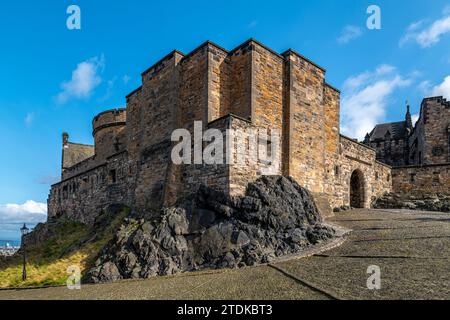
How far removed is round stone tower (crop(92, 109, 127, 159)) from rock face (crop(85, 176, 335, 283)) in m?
13.5

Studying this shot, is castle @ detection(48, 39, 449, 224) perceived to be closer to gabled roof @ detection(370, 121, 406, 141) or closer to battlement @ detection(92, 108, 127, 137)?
battlement @ detection(92, 108, 127, 137)

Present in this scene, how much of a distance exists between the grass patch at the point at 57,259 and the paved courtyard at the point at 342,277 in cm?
188

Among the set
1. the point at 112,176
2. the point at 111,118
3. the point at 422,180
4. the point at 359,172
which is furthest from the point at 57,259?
the point at 422,180

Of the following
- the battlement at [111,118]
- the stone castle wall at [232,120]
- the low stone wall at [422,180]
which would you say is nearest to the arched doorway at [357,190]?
the stone castle wall at [232,120]

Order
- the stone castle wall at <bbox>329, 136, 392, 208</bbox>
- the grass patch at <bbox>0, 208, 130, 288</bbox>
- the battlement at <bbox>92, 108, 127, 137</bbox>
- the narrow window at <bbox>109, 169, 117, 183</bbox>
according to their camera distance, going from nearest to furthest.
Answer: the grass patch at <bbox>0, 208, 130, 288</bbox>, the stone castle wall at <bbox>329, 136, 392, 208</bbox>, the narrow window at <bbox>109, 169, 117, 183</bbox>, the battlement at <bbox>92, 108, 127, 137</bbox>

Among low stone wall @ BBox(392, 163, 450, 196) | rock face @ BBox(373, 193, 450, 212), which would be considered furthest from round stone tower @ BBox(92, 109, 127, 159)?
low stone wall @ BBox(392, 163, 450, 196)

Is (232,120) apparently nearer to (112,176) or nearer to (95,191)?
(112,176)

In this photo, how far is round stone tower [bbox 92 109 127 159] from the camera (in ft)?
83.6

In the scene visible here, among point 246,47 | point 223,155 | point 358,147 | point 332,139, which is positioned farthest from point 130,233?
point 358,147

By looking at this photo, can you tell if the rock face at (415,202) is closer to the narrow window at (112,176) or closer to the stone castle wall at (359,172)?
the stone castle wall at (359,172)

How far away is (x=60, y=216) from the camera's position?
2881cm

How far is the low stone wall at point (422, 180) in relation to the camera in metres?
22.9

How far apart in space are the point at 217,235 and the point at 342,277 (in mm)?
5347
